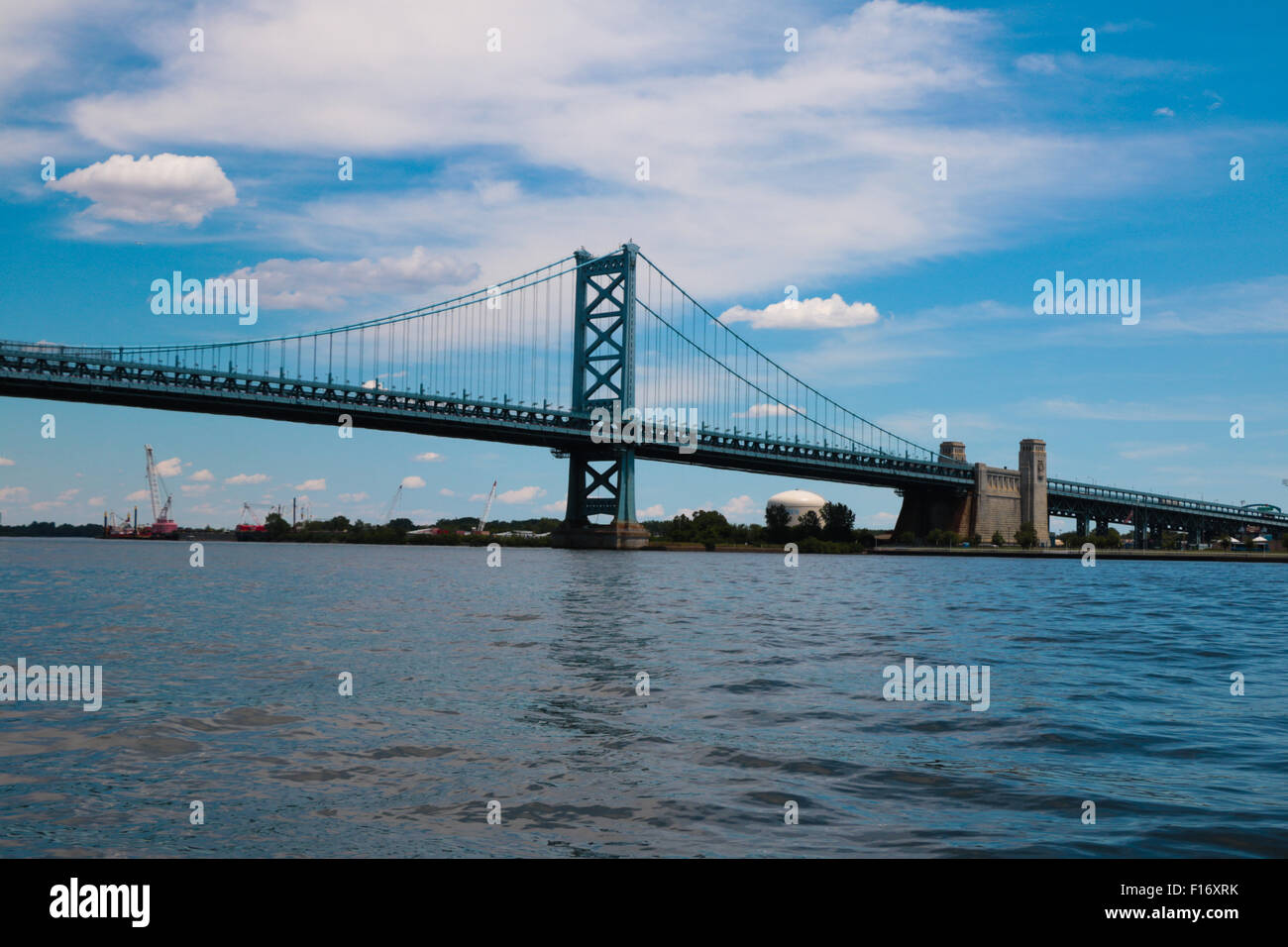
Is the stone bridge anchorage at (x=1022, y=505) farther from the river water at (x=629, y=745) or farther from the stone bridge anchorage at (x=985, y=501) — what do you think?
the river water at (x=629, y=745)

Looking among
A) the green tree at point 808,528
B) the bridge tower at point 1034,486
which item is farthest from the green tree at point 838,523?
the bridge tower at point 1034,486

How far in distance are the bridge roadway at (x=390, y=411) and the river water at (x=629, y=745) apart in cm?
4953

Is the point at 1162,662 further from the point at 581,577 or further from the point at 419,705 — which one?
the point at 581,577

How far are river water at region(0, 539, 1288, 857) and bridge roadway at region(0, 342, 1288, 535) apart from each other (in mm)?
49533

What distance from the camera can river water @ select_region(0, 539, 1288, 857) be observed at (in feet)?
21.2

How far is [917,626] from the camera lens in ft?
73.5

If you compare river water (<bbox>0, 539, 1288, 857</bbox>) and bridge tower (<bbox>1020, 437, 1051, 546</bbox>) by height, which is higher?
bridge tower (<bbox>1020, 437, 1051, 546</bbox>)

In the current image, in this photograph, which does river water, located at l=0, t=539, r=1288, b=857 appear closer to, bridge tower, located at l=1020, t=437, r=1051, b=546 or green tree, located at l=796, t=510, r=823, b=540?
green tree, located at l=796, t=510, r=823, b=540

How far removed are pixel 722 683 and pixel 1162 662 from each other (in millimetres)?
8421

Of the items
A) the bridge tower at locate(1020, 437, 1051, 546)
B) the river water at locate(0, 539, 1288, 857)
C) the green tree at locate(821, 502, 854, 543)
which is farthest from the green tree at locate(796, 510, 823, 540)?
the river water at locate(0, 539, 1288, 857)

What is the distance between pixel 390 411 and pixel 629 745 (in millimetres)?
66976

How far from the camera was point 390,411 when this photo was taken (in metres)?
73.1
